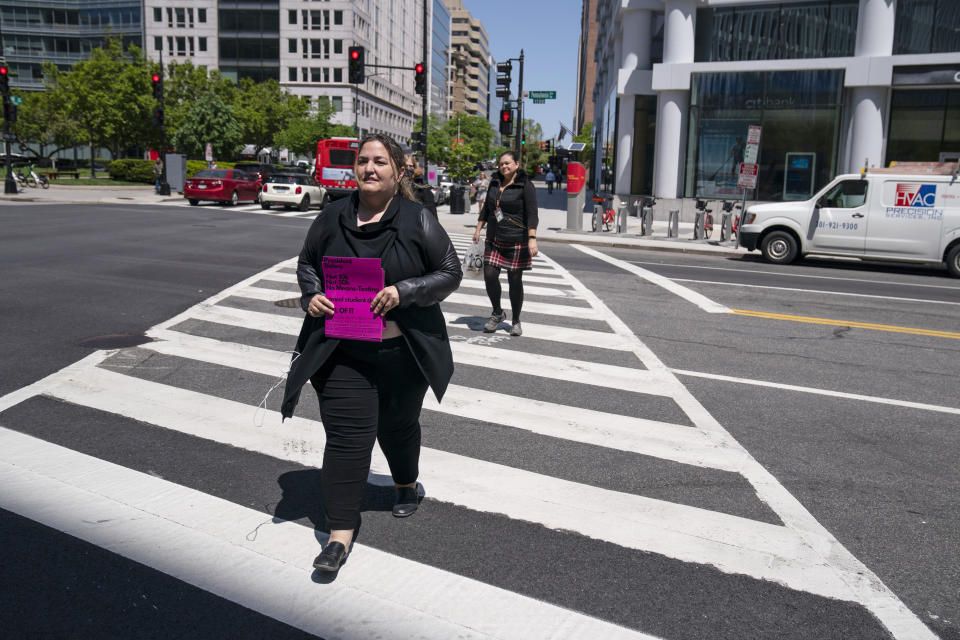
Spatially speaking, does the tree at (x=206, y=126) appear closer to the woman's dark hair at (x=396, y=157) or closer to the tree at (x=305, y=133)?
the tree at (x=305, y=133)

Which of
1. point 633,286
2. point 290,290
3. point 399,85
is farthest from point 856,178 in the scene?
point 399,85

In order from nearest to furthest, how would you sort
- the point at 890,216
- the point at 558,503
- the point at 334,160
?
the point at 558,503 < the point at 890,216 < the point at 334,160

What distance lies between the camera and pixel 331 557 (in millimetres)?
3330

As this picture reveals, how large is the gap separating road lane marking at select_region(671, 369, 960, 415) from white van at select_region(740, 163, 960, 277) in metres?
11.1

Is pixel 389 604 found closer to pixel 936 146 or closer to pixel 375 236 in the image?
pixel 375 236

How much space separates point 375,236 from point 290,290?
825 cm

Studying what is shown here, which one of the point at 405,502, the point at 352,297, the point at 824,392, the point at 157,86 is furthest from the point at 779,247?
the point at 157,86

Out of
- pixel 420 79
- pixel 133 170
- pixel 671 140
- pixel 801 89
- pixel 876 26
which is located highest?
pixel 876 26

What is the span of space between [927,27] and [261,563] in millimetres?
30350

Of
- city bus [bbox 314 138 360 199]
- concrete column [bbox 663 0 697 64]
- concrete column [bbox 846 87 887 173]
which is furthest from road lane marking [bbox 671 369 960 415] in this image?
city bus [bbox 314 138 360 199]

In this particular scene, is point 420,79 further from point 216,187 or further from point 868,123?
point 868,123

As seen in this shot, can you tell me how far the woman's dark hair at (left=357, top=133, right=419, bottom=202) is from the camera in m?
3.61

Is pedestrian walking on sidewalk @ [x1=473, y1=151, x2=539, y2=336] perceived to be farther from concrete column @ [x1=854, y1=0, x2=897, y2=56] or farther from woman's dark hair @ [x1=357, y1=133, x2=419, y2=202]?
concrete column @ [x1=854, y1=0, x2=897, y2=56]

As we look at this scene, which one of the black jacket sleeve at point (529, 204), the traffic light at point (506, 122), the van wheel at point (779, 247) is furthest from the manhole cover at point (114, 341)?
the traffic light at point (506, 122)
